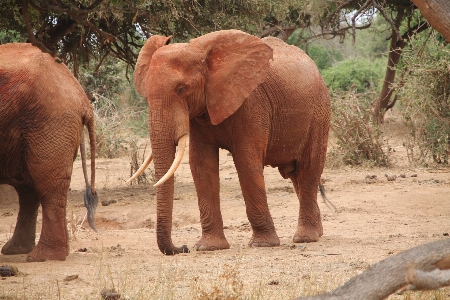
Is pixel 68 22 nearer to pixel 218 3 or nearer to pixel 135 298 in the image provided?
pixel 218 3

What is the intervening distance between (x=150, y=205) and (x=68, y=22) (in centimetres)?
289

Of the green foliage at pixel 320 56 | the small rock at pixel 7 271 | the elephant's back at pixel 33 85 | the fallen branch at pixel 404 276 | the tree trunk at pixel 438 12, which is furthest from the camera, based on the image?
the green foliage at pixel 320 56

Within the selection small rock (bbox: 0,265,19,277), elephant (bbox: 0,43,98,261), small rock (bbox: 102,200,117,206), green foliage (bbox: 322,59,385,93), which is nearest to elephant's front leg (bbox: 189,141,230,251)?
elephant (bbox: 0,43,98,261)

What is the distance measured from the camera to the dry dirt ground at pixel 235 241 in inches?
230

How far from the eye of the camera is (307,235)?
876 centimetres

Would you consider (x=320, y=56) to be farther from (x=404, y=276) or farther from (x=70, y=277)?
(x=404, y=276)

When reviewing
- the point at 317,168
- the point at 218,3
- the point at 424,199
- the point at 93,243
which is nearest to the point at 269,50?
the point at 317,168

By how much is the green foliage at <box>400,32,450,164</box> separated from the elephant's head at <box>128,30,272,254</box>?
6072 mm

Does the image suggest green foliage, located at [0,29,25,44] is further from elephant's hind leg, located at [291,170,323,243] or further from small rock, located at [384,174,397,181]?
small rock, located at [384,174,397,181]

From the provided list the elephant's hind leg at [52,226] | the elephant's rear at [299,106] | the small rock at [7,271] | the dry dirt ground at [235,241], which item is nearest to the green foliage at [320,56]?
the dry dirt ground at [235,241]

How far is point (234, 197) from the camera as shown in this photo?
12445 millimetres

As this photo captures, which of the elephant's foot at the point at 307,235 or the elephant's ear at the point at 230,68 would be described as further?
the elephant's foot at the point at 307,235

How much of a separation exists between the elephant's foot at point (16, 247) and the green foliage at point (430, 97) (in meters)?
7.63

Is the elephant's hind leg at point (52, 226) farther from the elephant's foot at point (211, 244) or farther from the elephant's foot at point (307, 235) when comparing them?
the elephant's foot at point (307, 235)
